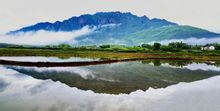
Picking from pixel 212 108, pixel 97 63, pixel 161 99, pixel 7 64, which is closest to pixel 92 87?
pixel 161 99

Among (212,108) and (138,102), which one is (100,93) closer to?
(138,102)

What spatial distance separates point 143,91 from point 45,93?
510 cm

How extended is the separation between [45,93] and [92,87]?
137 inches

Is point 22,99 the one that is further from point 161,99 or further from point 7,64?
point 7,64

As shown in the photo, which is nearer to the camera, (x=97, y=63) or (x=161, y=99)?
(x=161, y=99)

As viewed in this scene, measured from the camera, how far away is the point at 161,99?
15.8m

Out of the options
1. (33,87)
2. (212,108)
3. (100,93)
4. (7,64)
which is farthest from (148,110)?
(7,64)

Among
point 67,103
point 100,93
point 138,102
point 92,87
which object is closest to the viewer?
point 67,103

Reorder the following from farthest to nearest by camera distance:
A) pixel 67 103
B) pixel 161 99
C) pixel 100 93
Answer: pixel 100 93
pixel 161 99
pixel 67 103

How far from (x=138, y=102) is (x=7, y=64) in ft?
75.4

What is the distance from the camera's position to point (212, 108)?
530 inches

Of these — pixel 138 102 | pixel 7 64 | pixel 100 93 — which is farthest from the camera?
pixel 7 64

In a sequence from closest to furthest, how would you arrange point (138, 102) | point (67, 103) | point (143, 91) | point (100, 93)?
point (67, 103) → point (138, 102) → point (100, 93) → point (143, 91)

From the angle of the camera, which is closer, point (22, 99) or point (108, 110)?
point (108, 110)
